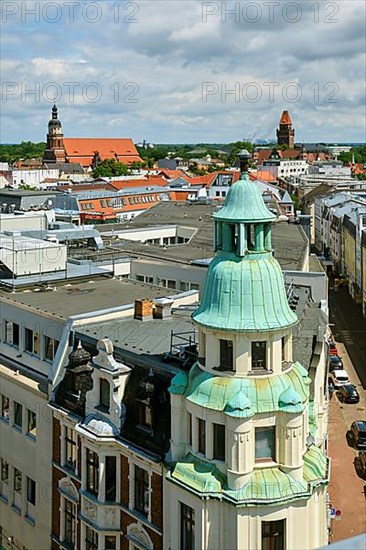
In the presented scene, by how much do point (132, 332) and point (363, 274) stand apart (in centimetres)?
6647

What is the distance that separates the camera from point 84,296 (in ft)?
117

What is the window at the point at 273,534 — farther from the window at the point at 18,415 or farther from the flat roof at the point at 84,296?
the window at the point at 18,415

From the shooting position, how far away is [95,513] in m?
26.1

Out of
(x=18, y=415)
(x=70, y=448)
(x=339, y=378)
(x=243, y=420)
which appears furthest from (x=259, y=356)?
(x=339, y=378)

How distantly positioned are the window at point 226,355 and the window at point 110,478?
603 cm

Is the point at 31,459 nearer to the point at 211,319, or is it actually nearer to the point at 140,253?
the point at 211,319

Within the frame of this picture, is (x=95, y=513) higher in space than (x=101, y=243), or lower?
lower

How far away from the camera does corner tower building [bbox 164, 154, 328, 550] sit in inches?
862

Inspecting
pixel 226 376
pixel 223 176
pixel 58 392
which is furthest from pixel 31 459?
pixel 223 176

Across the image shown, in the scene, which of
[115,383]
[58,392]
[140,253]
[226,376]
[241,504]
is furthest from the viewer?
[140,253]

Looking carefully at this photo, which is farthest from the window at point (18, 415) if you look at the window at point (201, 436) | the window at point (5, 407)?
the window at point (201, 436)

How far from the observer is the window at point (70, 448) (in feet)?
91.8

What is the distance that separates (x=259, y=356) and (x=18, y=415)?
13.8 metres

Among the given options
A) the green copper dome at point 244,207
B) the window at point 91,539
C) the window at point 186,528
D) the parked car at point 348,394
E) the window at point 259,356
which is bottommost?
the parked car at point 348,394
